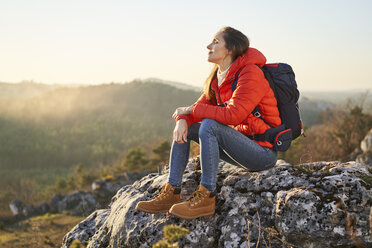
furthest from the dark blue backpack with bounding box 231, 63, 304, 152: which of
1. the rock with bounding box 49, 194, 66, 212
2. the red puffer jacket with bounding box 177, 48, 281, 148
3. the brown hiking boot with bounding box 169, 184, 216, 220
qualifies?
the rock with bounding box 49, 194, 66, 212

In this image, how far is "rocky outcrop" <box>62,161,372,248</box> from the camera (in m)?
2.62

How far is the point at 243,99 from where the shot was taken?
3.01m

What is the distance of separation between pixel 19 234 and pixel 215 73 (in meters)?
15.8

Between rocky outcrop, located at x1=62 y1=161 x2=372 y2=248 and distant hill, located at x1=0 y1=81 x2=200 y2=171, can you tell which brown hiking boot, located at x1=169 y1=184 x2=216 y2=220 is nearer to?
rocky outcrop, located at x1=62 y1=161 x2=372 y2=248

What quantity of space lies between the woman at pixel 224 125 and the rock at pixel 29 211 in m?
18.9

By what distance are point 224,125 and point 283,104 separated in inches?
27.4

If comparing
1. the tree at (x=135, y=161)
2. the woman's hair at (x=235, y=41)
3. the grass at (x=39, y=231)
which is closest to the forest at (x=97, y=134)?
the tree at (x=135, y=161)

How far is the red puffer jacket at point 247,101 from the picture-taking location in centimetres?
301

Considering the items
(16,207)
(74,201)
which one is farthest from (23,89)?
(74,201)

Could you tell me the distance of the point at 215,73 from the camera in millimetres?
3641

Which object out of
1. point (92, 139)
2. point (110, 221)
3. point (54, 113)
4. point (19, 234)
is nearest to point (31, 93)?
point (54, 113)

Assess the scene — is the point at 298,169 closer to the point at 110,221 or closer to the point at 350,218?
the point at 350,218

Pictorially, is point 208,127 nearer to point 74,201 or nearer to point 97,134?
point 74,201

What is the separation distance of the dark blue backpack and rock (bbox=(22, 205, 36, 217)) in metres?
20.0
